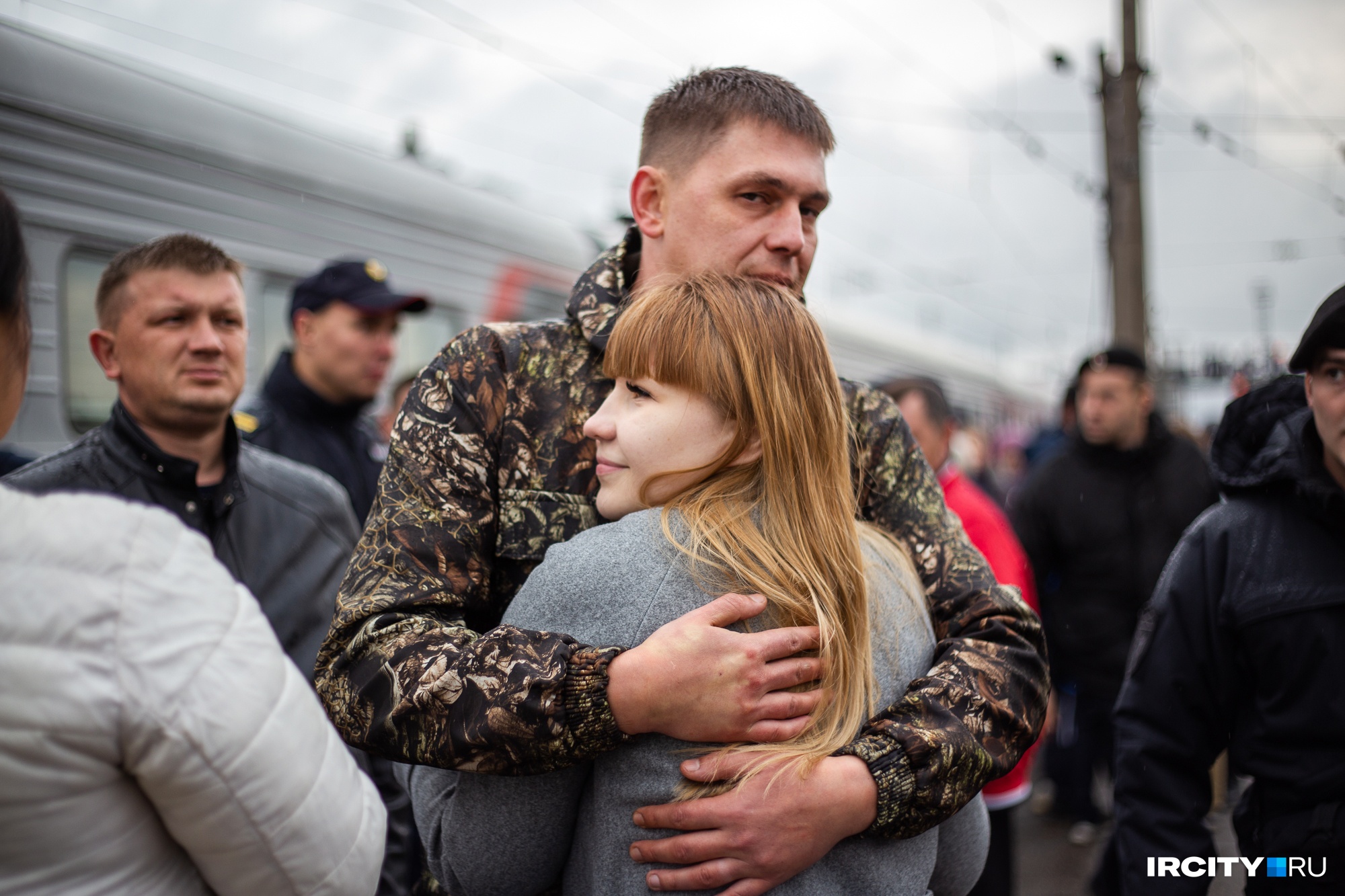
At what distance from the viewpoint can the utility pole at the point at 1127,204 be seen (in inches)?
342

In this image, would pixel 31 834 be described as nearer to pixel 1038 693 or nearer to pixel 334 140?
pixel 1038 693

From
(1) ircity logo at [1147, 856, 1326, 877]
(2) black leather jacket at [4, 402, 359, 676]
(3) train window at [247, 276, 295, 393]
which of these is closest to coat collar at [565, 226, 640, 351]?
(2) black leather jacket at [4, 402, 359, 676]

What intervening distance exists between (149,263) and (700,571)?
220cm

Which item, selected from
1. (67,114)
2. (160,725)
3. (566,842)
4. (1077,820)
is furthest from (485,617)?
(1077,820)

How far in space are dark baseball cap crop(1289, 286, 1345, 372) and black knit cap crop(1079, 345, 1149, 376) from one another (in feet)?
9.79

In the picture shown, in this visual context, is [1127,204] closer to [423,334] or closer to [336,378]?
[423,334]

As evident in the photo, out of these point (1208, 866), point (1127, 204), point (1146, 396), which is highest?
point (1127, 204)

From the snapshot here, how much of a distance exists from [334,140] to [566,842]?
471 cm

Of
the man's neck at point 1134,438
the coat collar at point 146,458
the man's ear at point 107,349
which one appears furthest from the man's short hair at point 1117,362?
the man's ear at point 107,349

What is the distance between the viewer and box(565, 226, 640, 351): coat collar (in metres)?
1.69

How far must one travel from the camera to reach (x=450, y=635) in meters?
1.32

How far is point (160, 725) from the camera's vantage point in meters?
0.96

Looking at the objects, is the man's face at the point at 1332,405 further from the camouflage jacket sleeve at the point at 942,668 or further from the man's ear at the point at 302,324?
the man's ear at the point at 302,324

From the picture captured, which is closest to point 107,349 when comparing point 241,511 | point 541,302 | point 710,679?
point 241,511
